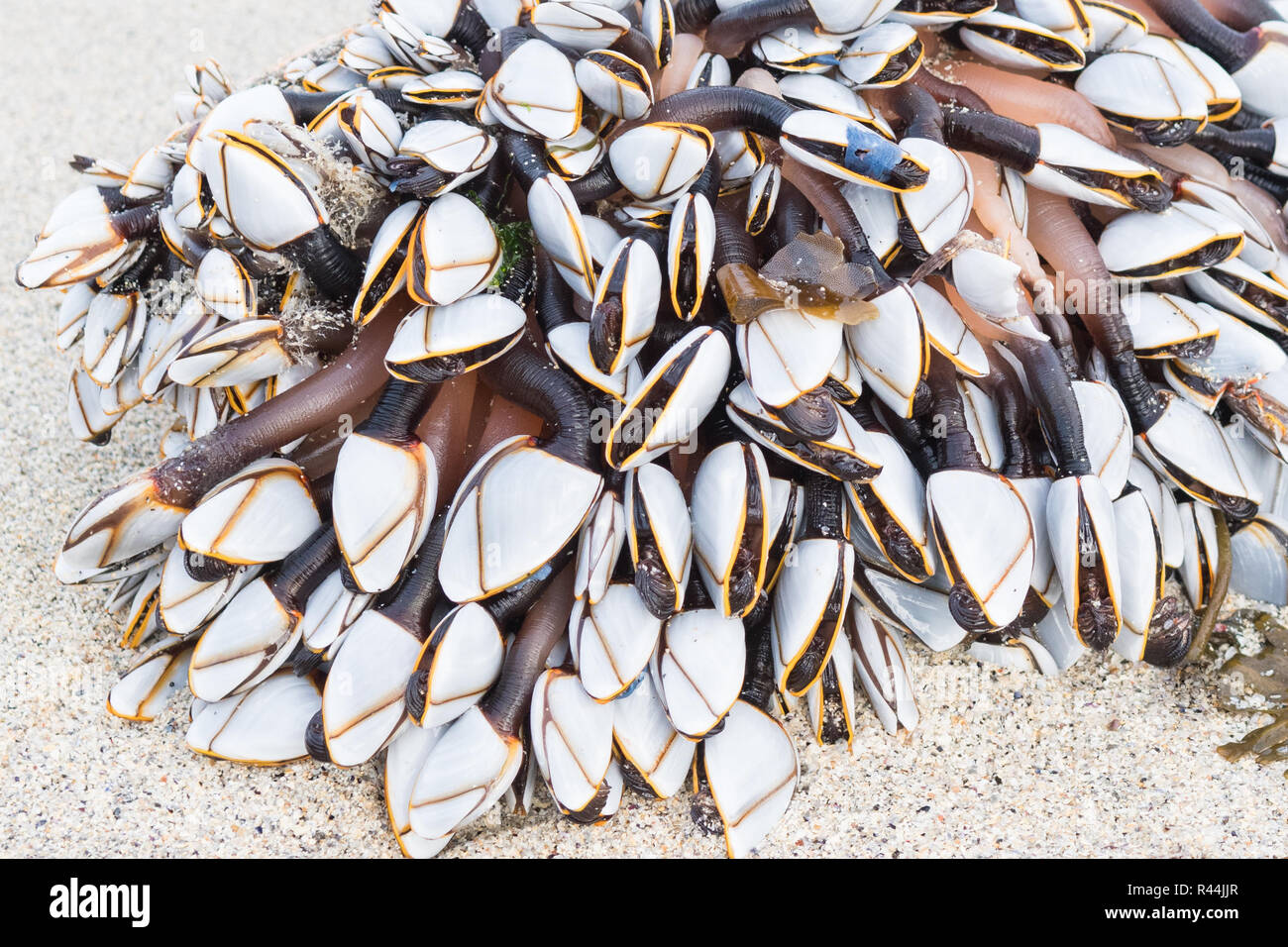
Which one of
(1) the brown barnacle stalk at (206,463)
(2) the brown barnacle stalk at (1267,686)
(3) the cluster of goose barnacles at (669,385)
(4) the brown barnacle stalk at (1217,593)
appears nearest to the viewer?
(3) the cluster of goose barnacles at (669,385)

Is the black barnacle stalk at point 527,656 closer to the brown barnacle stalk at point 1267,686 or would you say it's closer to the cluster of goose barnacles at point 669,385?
the cluster of goose barnacles at point 669,385

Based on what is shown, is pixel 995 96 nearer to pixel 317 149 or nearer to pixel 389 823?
pixel 317 149

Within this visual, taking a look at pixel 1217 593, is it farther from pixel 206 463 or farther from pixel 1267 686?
pixel 206 463

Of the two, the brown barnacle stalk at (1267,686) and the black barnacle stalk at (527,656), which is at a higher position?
the brown barnacle stalk at (1267,686)

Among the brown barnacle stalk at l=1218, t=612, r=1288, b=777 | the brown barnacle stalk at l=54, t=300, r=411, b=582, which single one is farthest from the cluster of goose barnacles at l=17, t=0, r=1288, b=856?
the brown barnacle stalk at l=1218, t=612, r=1288, b=777

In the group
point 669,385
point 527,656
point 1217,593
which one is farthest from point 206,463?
point 1217,593

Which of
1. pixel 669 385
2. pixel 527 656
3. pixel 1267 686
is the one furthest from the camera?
pixel 1267 686

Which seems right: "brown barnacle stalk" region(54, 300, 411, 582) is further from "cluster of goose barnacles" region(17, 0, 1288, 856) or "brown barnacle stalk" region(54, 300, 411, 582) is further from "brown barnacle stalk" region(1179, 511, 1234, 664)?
"brown barnacle stalk" region(1179, 511, 1234, 664)

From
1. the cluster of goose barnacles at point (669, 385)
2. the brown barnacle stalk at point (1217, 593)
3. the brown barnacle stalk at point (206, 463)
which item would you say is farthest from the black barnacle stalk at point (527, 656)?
the brown barnacle stalk at point (1217, 593)

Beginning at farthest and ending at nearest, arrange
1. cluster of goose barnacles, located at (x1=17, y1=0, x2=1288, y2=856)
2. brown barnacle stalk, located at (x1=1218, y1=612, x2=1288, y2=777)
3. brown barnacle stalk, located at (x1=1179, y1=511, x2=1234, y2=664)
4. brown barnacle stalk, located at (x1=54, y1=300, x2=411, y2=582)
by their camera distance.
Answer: brown barnacle stalk, located at (x1=1179, y1=511, x2=1234, y2=664) < brown barnacle stalk, located at (x1=1218, y1=612, x2=1288, y2=777) < brown barnacle stalk, located at (x1=54, y1=300, x2=411, y2=582) < cluster of goose barnacles, located at (x1=17, y1=0, x2=1288, y2=856)
